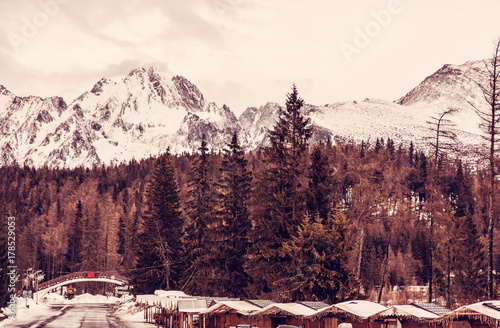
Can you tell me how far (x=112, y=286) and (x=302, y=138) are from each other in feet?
353

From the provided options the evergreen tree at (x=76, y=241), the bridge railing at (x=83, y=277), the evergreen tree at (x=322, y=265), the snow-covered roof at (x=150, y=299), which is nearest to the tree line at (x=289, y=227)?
the evergreen tree at (x=322, y=265)

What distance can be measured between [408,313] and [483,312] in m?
4.82

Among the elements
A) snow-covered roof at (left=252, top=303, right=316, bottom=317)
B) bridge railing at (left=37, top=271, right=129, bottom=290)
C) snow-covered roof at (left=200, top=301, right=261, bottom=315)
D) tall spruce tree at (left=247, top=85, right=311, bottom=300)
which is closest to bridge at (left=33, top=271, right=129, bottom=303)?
bridge railing at (left=37, top=271, right=129, bottom=290)

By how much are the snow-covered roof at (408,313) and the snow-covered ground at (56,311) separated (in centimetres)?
3311

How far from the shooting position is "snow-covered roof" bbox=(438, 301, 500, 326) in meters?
34.3

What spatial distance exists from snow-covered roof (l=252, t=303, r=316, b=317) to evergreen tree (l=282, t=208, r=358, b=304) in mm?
8117

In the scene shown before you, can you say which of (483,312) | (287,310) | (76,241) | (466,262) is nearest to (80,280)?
(76,241)

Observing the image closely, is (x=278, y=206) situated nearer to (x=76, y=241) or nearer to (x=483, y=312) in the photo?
(x=483, y=312)

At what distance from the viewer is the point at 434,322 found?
37844 millimetres

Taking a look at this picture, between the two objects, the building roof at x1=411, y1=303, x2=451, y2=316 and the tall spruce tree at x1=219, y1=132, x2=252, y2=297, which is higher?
the tall spruce tree at x1=219, y1=132, x2=252, y2=297

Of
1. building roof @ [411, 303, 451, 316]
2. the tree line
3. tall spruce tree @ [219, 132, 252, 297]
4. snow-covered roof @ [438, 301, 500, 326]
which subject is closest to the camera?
snow-covered roof @ [438, 301, 500, 326]

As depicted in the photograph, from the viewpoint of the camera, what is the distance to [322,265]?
52000mm

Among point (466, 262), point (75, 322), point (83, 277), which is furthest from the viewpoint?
point (83, 277)

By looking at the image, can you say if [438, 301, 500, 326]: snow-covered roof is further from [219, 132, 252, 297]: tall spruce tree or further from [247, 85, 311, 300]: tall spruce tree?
[219, 132, 252, 297]: tall spruce tree
